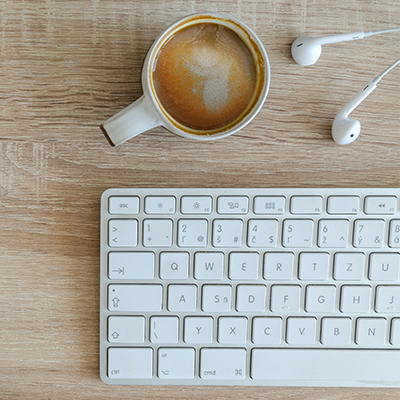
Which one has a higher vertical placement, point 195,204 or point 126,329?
point 195,204

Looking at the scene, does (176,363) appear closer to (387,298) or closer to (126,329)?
(126,329)

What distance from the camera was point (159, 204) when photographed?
0.47m

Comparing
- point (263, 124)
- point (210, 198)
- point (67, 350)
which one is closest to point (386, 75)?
point (263, 124)

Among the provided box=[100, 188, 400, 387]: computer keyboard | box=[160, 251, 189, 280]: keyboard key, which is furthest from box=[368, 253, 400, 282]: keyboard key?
box=[160, 251, 189, 280]: keyboard key

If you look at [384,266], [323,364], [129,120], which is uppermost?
[129,120]

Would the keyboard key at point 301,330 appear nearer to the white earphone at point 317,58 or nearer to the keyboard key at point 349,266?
the keyboard key at point 349,266

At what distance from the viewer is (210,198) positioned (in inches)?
18.4

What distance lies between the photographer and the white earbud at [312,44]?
1.46 feet

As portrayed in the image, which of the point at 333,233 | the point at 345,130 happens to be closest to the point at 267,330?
the point at 333,233

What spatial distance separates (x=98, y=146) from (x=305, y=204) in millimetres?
261

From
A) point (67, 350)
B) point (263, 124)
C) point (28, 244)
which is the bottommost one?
point (67, 350)

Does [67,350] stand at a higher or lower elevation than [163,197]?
lower

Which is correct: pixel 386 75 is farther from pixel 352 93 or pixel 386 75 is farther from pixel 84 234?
pixel 84 234

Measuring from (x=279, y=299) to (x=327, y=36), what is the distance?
0.31 m
